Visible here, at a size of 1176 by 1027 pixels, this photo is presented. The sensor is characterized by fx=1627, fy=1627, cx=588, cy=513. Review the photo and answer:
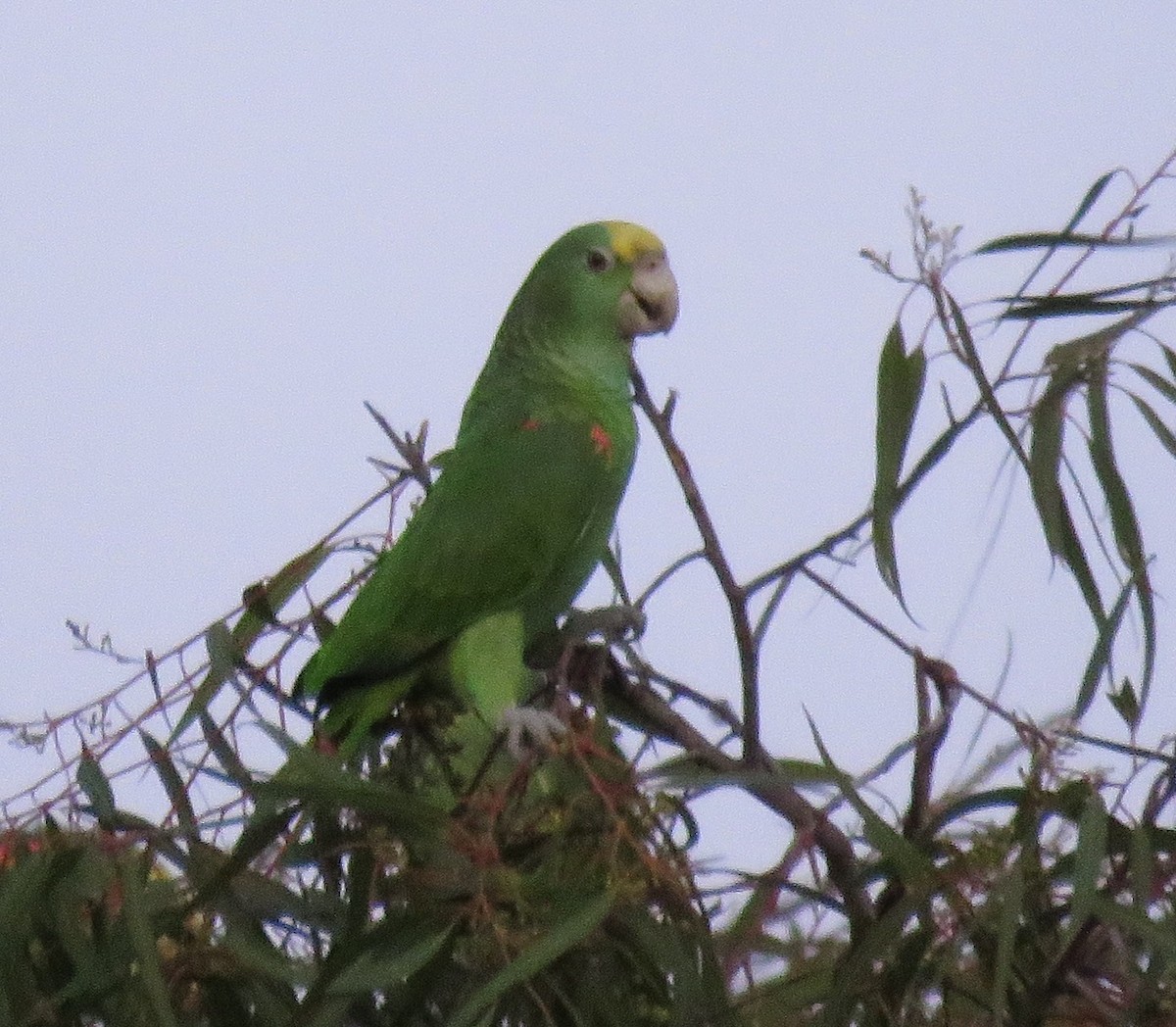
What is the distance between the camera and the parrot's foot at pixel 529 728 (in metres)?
1.06

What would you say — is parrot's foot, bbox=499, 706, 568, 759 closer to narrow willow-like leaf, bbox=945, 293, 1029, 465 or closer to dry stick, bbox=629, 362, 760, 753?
dry stick, bbox=629, 362, 760, 753

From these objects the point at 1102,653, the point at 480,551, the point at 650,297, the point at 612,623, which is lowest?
the point at 1102,653

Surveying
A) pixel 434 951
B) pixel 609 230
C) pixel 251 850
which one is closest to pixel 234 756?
pixel 251 850

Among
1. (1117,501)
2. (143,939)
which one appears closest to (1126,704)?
(1117,501)

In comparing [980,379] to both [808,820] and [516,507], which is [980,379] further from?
[516,507]

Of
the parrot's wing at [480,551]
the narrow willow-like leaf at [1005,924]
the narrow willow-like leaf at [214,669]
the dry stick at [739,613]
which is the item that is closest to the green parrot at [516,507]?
the parrot's wing at [480,551]

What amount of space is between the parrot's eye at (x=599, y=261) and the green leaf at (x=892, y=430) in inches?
26.7

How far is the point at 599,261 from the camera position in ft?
5.72

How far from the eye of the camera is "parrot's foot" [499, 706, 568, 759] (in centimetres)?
106

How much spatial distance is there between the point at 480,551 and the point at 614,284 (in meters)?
0.35

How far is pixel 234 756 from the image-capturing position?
3.98 ft

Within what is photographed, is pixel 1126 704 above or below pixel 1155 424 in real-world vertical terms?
below

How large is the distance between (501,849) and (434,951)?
7cm

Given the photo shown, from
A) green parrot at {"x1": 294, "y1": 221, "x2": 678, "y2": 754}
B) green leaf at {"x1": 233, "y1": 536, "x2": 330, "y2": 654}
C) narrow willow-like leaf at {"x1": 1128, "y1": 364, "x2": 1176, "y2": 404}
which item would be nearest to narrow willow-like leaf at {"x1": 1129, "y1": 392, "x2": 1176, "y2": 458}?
narrow willow-like leaf at {"x1": 1128, "y1": 364, "x2": 1176, "y2": 404}
